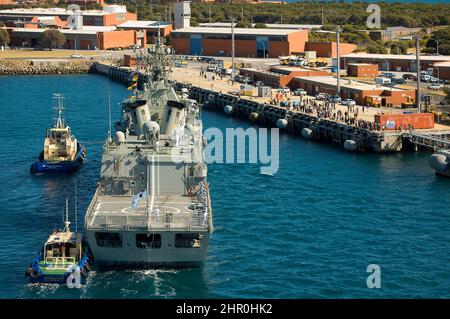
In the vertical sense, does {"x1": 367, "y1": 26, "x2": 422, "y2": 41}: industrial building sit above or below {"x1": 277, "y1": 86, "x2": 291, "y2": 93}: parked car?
above

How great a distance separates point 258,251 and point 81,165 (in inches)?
856

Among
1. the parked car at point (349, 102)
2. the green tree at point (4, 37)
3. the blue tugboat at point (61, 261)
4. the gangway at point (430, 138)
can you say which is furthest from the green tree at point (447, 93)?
the green tree at point (4, 37)

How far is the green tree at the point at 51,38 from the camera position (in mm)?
131625

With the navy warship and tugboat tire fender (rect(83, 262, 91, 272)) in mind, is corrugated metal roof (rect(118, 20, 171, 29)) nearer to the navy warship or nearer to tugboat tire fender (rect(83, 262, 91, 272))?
the navy warship

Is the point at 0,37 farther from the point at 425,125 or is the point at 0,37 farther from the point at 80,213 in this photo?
the point at 80,213

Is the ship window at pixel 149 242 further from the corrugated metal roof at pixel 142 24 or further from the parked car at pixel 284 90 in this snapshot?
the corrugated metal roof at pixel 142 24

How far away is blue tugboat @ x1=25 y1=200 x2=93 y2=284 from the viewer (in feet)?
117

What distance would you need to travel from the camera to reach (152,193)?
41.5 meters

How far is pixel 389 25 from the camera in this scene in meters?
156

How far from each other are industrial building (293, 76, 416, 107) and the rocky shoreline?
42044 millimetres

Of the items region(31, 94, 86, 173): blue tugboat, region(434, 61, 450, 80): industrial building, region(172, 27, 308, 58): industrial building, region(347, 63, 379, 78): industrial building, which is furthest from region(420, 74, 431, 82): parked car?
region(31, 94, 86, 173): blue tugboat

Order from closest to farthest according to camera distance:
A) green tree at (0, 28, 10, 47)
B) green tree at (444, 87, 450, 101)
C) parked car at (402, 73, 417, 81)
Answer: green tree at (444, 87, 450, 101) < parked car at (402, 73, 417, 81) < green tree at (0, 28, 10, 47)

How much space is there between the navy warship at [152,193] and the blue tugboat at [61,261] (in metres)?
0.75
